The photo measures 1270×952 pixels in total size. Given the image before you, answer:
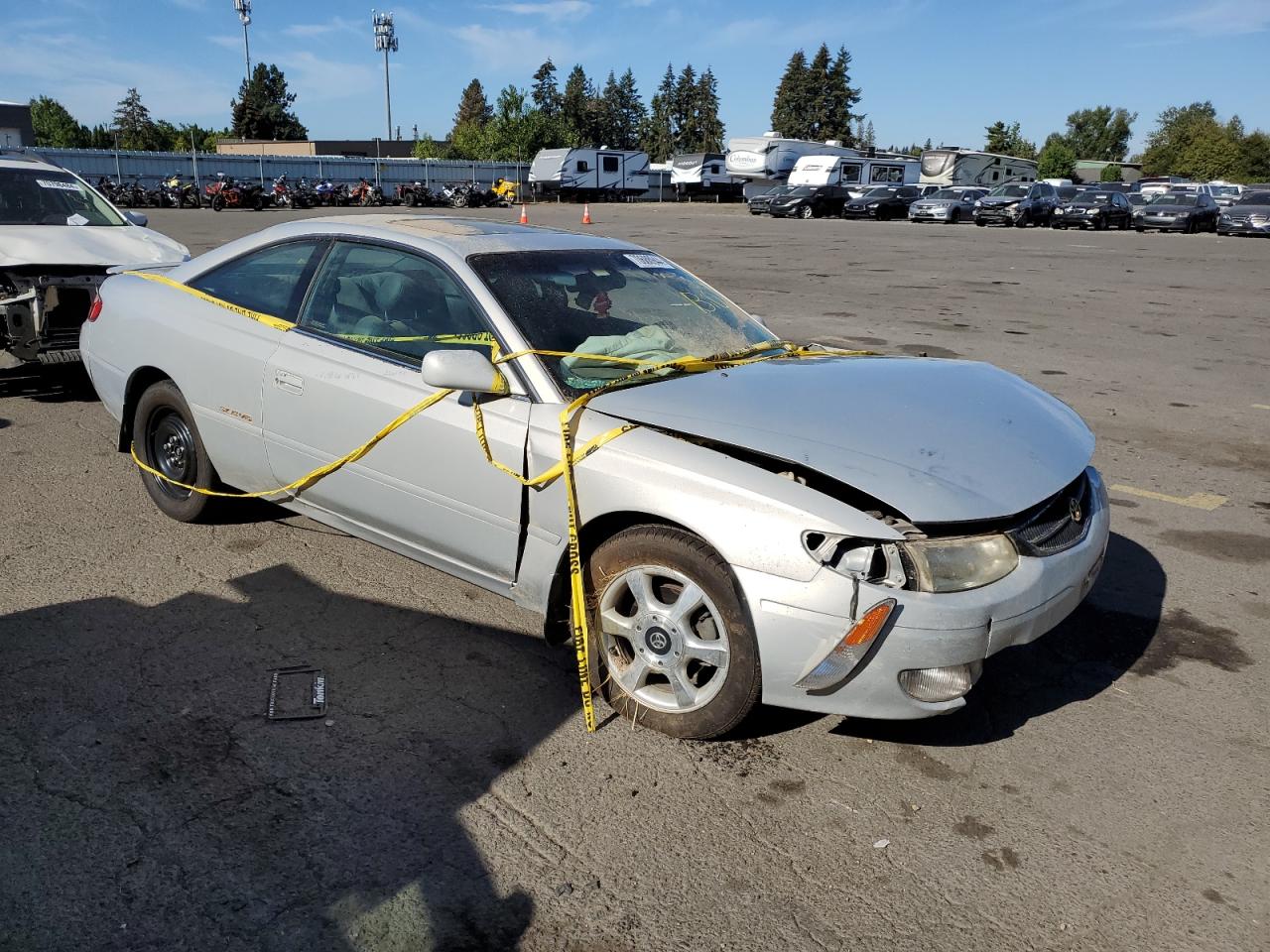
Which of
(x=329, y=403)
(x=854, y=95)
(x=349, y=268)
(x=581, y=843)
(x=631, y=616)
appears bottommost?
(x=581, y=843)

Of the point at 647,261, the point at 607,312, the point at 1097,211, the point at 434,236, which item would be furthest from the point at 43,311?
the point at 1097,211

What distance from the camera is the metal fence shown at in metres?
42.2

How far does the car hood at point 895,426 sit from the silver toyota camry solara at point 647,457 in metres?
0.01

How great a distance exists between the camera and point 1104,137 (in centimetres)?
13662

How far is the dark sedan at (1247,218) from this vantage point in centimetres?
3222

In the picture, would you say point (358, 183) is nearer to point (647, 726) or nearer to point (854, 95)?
point (647, 726)

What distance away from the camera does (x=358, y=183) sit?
155 ft

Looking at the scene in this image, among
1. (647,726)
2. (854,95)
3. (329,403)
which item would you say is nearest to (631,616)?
(647,726)

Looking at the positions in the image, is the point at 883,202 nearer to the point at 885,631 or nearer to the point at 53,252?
the point at 53,252

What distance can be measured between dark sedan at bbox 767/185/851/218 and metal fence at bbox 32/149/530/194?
20033mm

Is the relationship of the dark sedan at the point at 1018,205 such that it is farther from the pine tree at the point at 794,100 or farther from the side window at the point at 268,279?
the pine tree at the point at 794,100

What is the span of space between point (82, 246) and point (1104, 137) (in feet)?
502

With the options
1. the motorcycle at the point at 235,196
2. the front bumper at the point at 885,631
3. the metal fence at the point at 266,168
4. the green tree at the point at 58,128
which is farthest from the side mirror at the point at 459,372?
→ the green tree at the point at 58,128

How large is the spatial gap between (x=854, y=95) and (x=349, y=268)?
114m
